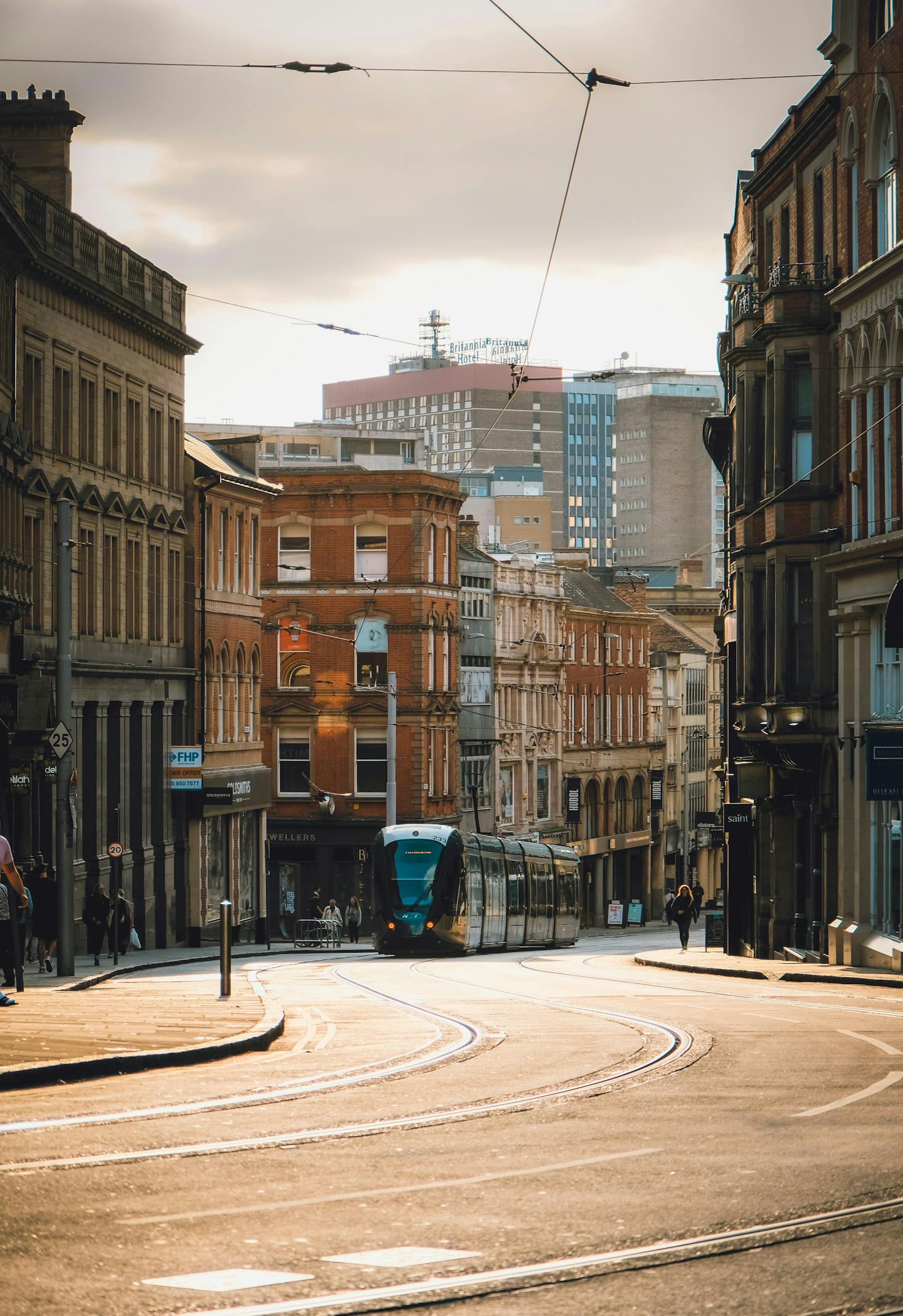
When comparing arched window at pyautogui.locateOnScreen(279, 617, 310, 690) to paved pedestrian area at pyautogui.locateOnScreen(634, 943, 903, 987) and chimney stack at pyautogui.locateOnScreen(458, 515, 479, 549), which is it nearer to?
chimney stack at pyautogui.locateOnScreen(458, 515, 479, 549)

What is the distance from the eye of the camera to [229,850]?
5491 centimetres

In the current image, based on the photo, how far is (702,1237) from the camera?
351 inches

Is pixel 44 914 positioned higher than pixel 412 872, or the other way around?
pixel 44 914

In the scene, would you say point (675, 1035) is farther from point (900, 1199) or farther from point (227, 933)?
point (900, 1199)

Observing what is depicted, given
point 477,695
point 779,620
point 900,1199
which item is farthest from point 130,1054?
point 477,695

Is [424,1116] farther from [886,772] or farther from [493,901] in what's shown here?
[493,901]

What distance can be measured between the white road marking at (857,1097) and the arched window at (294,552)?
5838cm

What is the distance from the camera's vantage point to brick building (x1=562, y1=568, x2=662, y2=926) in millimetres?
92875

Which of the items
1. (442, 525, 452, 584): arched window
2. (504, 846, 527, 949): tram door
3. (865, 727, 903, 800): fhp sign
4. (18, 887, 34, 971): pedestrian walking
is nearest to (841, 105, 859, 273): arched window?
(865, 727, 903, 800): fhp sign

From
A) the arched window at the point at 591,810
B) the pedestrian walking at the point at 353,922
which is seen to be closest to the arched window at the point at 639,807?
the arched window at the point at 591,810

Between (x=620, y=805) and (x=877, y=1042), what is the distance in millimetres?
81624

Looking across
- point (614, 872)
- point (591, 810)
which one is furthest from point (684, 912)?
point (614, 872)

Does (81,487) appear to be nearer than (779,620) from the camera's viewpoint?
No

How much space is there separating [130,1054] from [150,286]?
1424 inches
